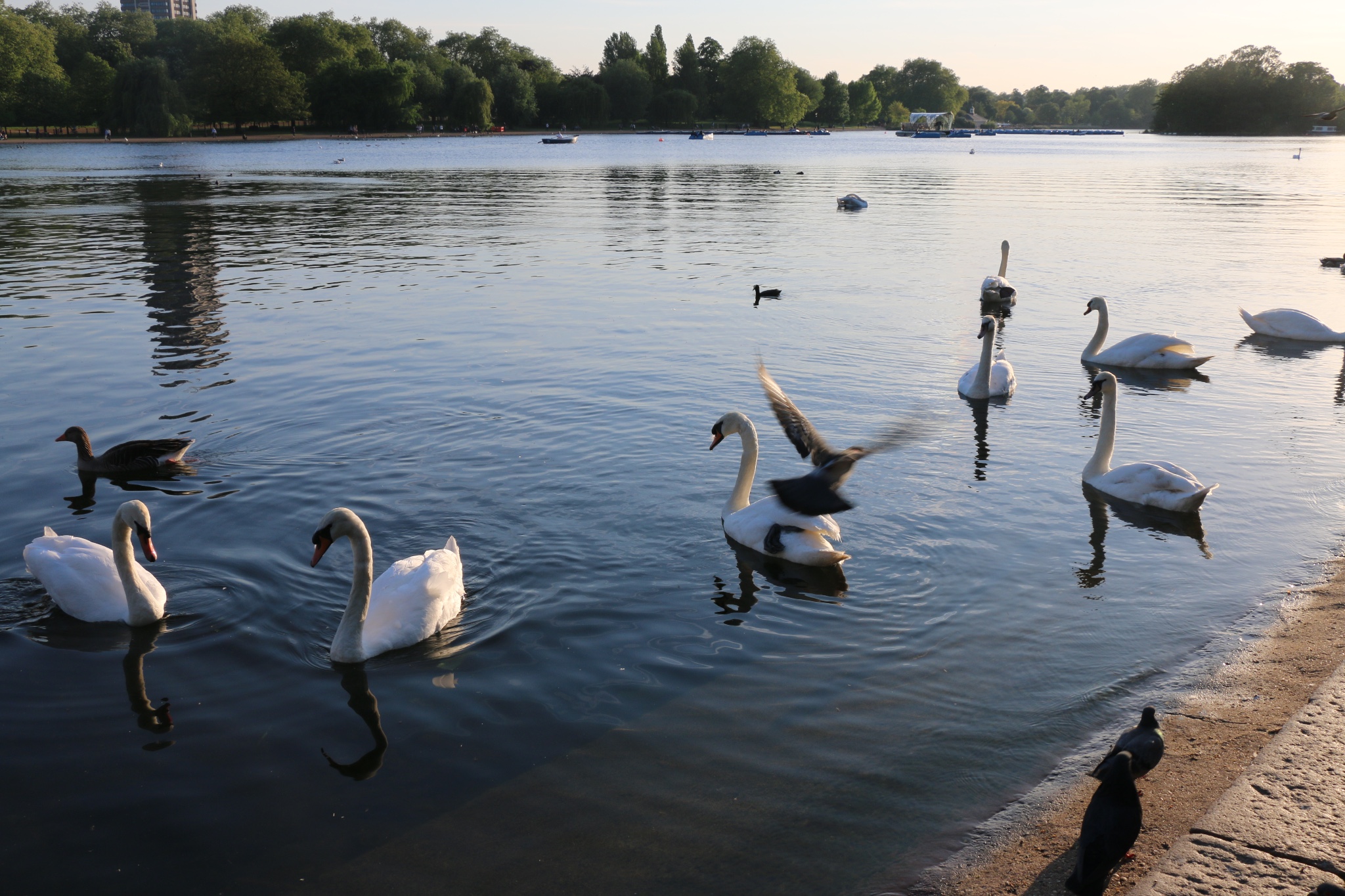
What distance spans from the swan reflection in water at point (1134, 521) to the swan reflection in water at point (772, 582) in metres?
2.21

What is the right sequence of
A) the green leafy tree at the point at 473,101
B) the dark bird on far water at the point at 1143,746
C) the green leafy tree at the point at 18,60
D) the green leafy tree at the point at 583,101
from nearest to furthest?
the dark bird on far water at the point at 1143,746 < the green leafy tree at the point at 18,60 < the green leafy tree at the point at 473,101 < the green leafy tree at the point at 583,101

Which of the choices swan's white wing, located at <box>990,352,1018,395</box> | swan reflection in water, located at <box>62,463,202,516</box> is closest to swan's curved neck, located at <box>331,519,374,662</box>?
swan reflection in water, located at <box>62,463,202,516</box>

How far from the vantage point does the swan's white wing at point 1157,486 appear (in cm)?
905

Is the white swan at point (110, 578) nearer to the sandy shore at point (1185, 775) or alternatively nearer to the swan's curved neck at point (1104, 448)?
the sandy shore at point (1185, 775)

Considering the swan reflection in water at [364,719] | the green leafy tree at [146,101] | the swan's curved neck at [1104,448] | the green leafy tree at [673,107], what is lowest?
the swan reflection in water at [364,719]

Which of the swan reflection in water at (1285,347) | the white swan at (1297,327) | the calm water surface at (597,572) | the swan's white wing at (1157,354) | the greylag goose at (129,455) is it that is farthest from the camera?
the white swan at (1297,327)

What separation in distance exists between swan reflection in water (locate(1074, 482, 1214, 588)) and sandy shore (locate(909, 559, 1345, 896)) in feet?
5.37

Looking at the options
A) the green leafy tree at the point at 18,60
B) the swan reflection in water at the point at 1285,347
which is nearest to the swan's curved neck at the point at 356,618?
the swan reflection in water at the point at 1285,347

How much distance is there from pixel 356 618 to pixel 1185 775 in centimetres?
501

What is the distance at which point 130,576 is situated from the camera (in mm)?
6855

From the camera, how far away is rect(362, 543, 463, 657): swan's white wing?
264 inches

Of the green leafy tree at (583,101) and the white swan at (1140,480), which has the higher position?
the green leafy tree at (583,101)

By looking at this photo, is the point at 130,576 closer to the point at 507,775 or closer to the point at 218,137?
the point at 507,775

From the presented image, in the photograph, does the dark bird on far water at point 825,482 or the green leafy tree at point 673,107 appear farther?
the green leafy tree at point 673,107
